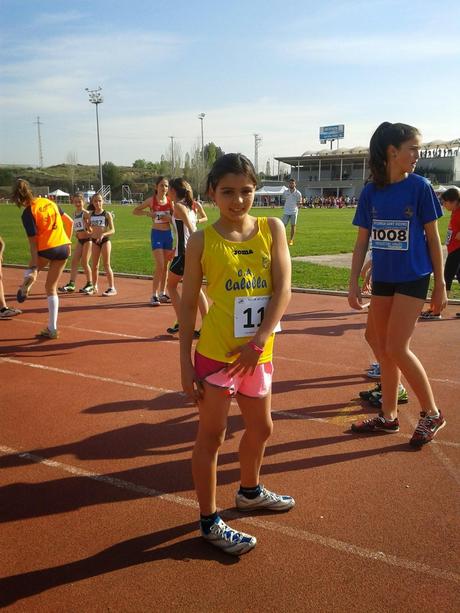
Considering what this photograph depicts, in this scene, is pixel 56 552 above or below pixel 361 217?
below

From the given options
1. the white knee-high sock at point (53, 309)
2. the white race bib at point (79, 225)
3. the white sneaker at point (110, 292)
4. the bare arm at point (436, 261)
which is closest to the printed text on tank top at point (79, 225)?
the white race bib at point (79, 225)

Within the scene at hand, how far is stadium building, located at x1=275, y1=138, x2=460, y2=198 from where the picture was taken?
99938mm

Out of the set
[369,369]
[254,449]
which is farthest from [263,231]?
[369,369]

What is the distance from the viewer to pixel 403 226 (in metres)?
3.86

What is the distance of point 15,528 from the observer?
3.15 m

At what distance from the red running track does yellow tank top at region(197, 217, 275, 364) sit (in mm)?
1188

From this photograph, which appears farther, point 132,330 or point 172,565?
point 132,330

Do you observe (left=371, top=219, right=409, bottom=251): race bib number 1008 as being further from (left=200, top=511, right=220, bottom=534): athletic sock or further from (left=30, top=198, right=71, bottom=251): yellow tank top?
(left=30, top=198, right=71, bottom=251): yellow tank top

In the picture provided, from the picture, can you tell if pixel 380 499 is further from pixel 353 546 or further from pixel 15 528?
pixel 15 528

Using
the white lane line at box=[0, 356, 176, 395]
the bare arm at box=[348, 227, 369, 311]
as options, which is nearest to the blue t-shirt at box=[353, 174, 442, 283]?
the bare arm at box=[348, 227, 369, 311]

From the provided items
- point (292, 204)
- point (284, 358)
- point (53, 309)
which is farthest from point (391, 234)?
point (292, 204)

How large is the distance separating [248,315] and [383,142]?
2.02m

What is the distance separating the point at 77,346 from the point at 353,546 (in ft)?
17.0

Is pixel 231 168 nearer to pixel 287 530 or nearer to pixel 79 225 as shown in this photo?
pixel 287 530
